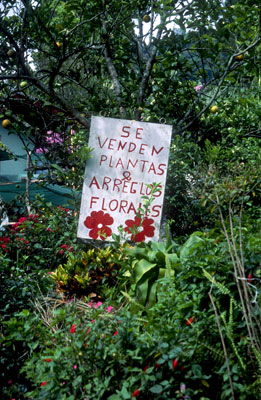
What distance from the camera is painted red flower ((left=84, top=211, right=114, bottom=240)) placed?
3158mm

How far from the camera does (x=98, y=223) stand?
3172 mm

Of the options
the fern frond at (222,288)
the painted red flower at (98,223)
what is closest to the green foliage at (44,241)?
the painted red flower at (98,223)

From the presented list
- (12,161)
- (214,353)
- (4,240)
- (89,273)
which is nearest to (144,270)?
(89,273)

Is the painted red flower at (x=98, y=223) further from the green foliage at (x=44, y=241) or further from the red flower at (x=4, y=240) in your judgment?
the red flower at (x=4, y=240)

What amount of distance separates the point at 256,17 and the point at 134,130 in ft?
4.79

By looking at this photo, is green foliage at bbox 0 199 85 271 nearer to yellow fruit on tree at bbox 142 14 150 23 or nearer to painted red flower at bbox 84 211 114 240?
painted red flower at bbox 84 211 114 240

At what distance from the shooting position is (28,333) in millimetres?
2068

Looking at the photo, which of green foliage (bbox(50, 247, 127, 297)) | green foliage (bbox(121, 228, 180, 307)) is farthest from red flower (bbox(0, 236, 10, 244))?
green foliage (bbox(121, 228, 180, 307))

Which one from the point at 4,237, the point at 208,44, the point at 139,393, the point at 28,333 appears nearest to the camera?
the point at 139,393

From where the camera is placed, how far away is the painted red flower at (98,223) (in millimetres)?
3158

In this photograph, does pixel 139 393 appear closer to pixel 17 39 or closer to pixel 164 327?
pixel 164 327

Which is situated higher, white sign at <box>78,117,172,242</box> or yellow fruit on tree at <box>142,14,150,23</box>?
yellow fruit on tree at <box>142,14,150,23</box>

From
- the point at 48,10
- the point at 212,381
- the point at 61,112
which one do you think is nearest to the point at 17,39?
the point at 48,10

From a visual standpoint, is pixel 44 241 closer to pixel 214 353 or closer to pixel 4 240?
pixel 4 240
